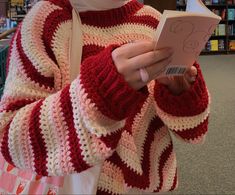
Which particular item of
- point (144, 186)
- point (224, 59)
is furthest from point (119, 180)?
point (224, 59)

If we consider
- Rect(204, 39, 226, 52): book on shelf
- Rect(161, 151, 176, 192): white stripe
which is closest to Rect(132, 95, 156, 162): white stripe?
Rect(161, 151, 176, 192): white stripe

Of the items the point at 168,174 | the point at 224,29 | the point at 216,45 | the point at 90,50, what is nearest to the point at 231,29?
the point at 224,29

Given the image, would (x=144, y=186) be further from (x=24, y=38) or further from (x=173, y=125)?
(x=24, y=38)

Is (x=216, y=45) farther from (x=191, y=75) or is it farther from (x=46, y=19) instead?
(x=46, y=19)

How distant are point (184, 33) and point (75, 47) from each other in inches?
9.7

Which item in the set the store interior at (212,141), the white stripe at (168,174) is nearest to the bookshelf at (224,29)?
the store interior at (212,141)

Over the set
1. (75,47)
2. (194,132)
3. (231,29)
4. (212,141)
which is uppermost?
(75,47)

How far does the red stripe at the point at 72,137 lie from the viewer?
0.59m

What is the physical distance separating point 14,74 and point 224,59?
5.78 metres

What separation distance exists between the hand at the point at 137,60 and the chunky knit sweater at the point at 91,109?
2 centimetres

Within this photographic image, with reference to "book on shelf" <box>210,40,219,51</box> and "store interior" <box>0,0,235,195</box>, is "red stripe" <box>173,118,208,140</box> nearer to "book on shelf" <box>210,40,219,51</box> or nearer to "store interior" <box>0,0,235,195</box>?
"store interior" <box>0,0,235,195</box>

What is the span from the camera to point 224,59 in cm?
604

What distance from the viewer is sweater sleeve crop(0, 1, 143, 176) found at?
0.56 m

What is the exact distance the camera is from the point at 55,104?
607mm
